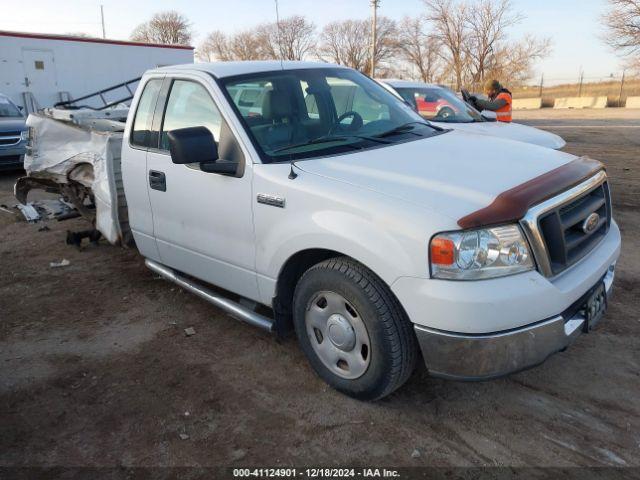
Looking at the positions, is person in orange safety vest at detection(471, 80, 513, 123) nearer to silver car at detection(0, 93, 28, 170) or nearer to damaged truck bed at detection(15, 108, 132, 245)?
damaged truck bed at detection(15, 108, 132, 245)

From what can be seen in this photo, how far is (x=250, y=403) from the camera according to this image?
10.5 ft

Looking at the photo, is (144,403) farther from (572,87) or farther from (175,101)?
(572,87)

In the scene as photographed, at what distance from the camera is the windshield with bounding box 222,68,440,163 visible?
3.39 metres

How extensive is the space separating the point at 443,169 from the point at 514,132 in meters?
4.86

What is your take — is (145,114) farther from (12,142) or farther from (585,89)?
(585,89)

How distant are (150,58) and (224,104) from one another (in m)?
19.3

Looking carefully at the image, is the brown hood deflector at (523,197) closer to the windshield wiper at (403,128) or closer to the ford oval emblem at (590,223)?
the ford oval emblem at (590,223)

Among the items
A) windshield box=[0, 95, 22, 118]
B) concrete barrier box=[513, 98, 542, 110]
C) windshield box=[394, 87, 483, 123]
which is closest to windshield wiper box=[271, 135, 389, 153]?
windshield box=[394, 87, 483, 123]

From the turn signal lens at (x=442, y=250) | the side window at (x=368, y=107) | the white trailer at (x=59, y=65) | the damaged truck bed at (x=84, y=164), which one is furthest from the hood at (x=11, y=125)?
the turn signal lens at (x=442, y=250)

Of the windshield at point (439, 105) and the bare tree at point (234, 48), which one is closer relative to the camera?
the windshield at point (439, 105)

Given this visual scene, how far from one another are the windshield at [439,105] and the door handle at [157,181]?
16.0ft

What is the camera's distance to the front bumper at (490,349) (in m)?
2.50

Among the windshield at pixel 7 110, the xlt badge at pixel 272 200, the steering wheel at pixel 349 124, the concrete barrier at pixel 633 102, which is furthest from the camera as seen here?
the concrete barrier at pixel 633 102

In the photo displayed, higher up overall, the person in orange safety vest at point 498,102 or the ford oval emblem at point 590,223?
the person in orange safety vest at point 498,102
